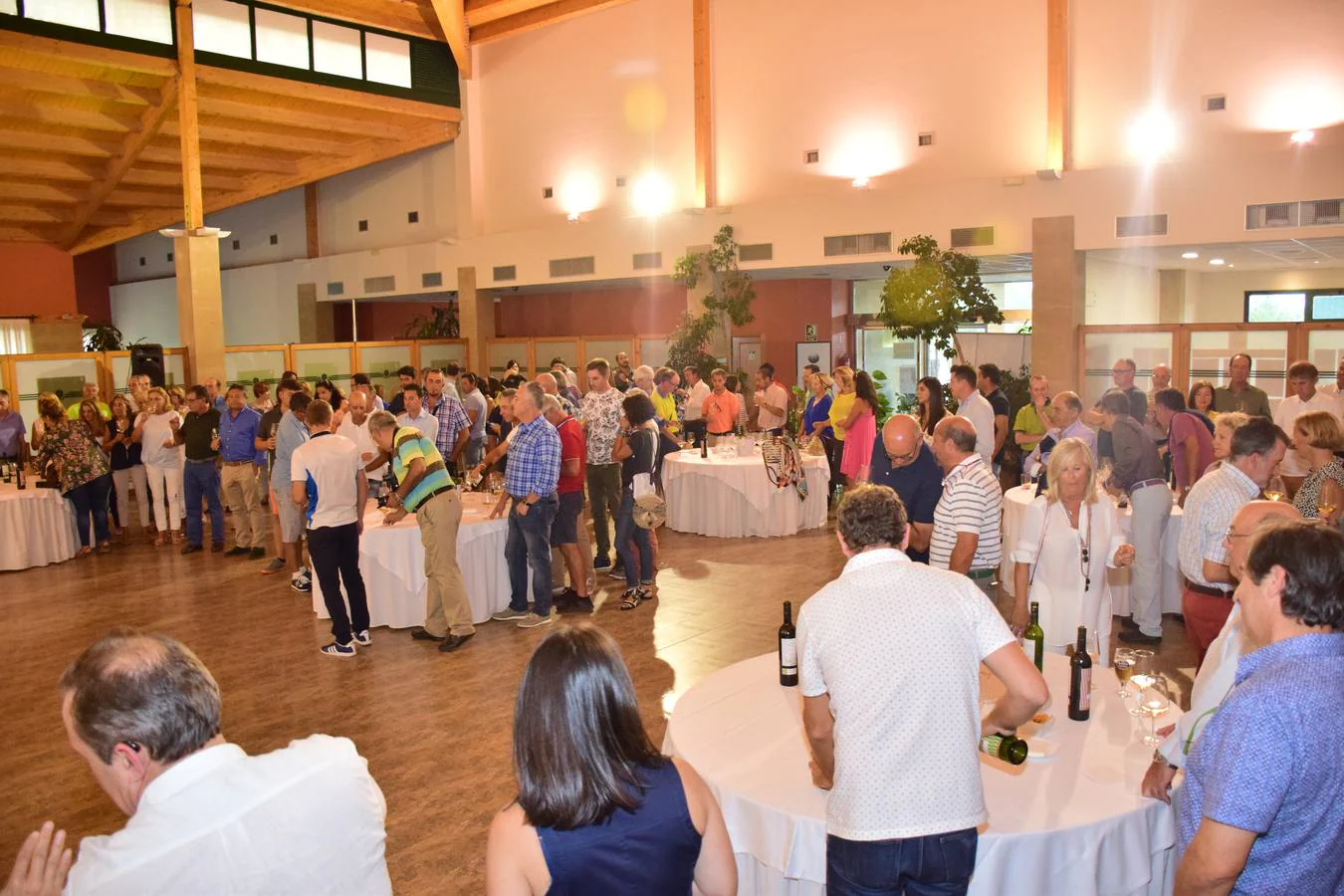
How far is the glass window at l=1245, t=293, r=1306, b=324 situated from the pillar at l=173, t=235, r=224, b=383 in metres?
16.5

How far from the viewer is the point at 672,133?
1544 cm

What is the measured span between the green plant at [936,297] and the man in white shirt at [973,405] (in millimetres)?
3998

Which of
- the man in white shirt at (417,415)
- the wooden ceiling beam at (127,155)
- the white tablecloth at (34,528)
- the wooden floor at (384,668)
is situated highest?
the wooden ceiling beam at (127,155)

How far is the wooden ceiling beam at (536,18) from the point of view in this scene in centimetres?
1555

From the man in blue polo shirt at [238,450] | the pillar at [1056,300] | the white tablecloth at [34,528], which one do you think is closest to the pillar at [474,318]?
the man in blue polo shirt at [238,450]

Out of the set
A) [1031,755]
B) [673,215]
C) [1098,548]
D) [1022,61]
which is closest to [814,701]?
[1031,755]

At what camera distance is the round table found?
2332 millimetres

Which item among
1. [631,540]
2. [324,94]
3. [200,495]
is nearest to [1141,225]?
[631,540]

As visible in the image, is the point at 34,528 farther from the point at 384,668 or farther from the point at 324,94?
the point at 324,94

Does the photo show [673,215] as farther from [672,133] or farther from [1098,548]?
[1098,548]

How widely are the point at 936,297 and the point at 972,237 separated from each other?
1.24 meters

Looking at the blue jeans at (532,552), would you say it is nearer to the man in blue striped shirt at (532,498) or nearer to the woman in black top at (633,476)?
the man in blue striped shirt at (532,498)

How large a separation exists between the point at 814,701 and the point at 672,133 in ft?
46.9

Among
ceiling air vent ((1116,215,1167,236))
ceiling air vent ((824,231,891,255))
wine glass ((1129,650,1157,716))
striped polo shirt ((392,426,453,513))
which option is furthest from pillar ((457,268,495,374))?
wine glass ((1129,650,1157,716))
